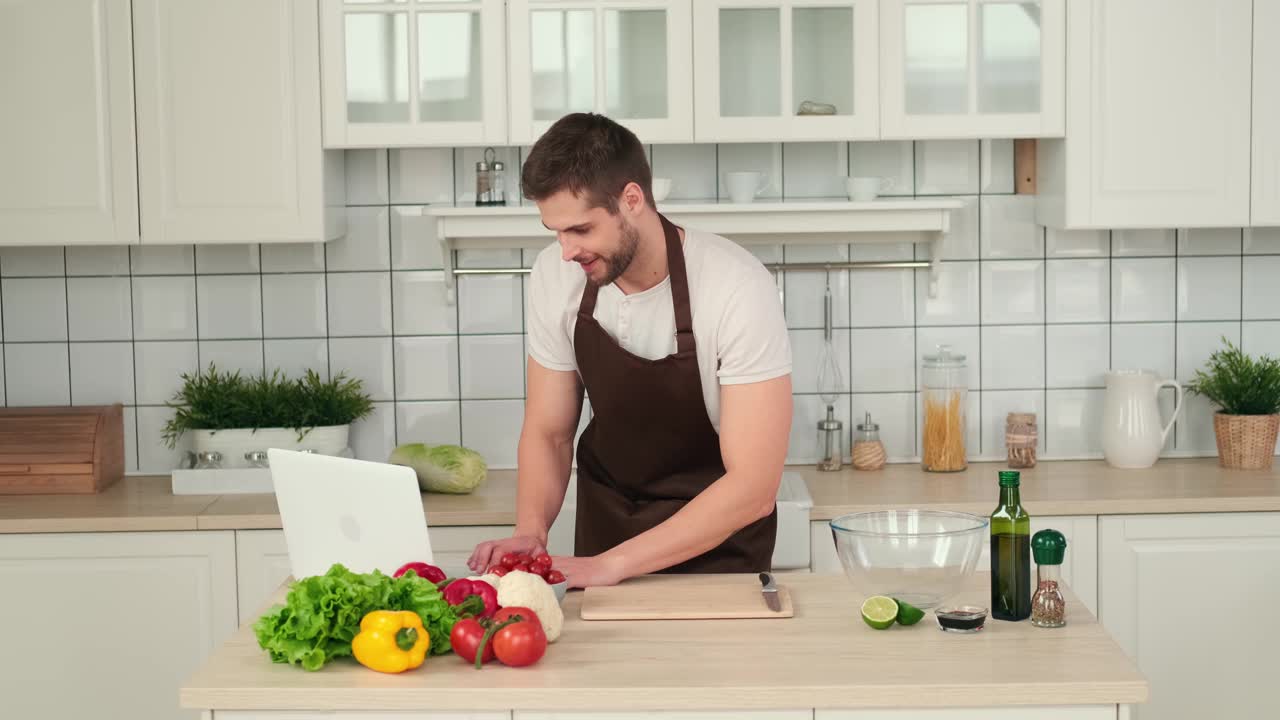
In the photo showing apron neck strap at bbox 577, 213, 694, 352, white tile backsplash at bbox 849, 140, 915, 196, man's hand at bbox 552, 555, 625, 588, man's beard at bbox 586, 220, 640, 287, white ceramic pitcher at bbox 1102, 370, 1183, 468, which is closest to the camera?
man's hand at bbox 552, 555, 625, 588

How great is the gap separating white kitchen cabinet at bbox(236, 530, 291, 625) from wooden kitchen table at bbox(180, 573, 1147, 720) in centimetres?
133

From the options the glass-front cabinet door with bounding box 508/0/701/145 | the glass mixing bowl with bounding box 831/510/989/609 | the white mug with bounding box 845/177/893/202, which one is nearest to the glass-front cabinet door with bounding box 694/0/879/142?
the glass-front cabinet door with bounding box 508/0/701/145

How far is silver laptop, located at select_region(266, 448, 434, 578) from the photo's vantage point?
6.05 feet

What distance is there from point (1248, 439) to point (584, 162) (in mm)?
2101

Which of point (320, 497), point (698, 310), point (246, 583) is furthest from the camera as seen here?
point (246, 583)

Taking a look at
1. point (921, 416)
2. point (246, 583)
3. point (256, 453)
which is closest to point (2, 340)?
point (256, 453)

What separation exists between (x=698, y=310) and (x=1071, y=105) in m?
1.41

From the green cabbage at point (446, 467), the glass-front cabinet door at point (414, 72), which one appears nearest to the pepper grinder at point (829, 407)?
the green cabbage at point (446, 467)

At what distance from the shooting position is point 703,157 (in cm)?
356

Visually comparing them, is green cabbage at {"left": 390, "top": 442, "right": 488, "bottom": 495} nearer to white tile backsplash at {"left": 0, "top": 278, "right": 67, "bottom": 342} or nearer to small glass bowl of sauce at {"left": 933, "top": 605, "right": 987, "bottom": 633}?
white tile backsplash at {"left": 0, "top": 278, "right": 67, "bottom": 342}

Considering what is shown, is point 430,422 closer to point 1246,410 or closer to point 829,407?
point 829,407

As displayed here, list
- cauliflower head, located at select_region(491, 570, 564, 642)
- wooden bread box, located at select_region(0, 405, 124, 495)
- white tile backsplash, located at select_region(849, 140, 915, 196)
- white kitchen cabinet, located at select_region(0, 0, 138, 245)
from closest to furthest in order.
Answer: cauliflower head, located at select_region(491, 570, 564, 642)
white kitchen cabinet, located at select_region(0, 0, 138, 245)
wooden bread box, located at select_region(0, 405, 124, 495)
white tile backsplash, located at select_region(849, 140, 915, 196)

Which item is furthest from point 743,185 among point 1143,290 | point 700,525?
point 700,525

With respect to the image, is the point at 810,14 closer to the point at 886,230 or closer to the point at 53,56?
the point at 886,230
